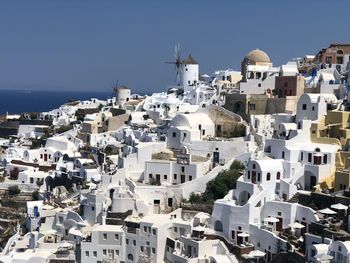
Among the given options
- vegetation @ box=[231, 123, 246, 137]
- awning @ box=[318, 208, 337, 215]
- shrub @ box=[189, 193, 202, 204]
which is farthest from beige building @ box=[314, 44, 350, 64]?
awning @ box=[318, 208, 337, 215]

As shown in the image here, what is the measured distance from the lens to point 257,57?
194 ft

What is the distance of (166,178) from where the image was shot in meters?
40.1

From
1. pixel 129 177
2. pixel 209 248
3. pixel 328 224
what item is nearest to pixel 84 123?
pixel 129 177

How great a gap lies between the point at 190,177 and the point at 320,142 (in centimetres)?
849

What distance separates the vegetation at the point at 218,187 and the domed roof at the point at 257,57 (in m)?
23.1

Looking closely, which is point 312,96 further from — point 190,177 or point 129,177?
point 129,177

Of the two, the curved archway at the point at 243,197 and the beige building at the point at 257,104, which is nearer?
the curved archway at the point at 243,197

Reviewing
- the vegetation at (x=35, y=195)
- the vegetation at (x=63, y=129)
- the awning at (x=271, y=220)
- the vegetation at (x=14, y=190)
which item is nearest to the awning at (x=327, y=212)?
the awning at (x=271, y=220)

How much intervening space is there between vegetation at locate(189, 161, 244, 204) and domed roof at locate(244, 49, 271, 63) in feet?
75.9

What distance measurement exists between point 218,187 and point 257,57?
24762mm

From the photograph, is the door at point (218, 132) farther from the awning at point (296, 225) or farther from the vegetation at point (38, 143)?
the vegetation at point (38, 143)

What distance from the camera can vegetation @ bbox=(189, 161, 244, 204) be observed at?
37.2 m

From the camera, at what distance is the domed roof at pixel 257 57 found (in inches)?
2325

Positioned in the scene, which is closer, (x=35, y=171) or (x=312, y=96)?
(x=312, y=96)
